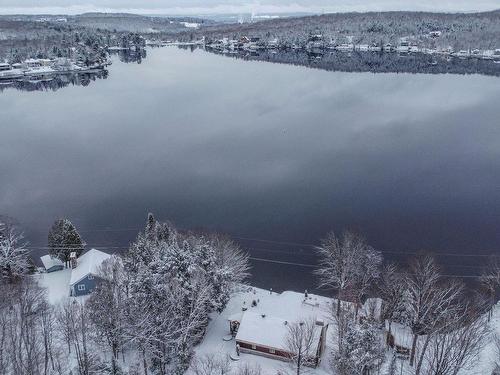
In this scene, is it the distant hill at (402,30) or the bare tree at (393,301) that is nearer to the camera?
the bare tree at (393,301)

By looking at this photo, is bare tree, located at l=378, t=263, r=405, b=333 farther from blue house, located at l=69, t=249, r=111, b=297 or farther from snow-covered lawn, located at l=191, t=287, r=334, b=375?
blue house, located at l=69, t=249, r=111, b=297

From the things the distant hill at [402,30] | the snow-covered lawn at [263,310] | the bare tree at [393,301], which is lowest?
the snow-covered lawn at [263,310]

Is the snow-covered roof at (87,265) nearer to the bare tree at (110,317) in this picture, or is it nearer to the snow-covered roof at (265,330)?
the bare tree at (110,317)

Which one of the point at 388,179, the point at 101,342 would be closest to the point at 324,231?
the point at 388,179

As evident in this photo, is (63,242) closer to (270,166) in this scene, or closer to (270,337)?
(270,337)

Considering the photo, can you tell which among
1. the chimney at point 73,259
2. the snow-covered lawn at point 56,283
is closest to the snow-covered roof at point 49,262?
the snow-covered lawn at point 56,283

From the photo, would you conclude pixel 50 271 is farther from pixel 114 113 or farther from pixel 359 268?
pixel 114 113

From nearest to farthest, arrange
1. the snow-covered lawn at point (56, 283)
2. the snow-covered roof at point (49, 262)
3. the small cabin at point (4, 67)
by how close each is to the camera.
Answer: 1. the snow-covered lawn at point (56, 283)
2. the snow-covered roof at point (49, 262)
3. the small cabin at point (4, 67)
